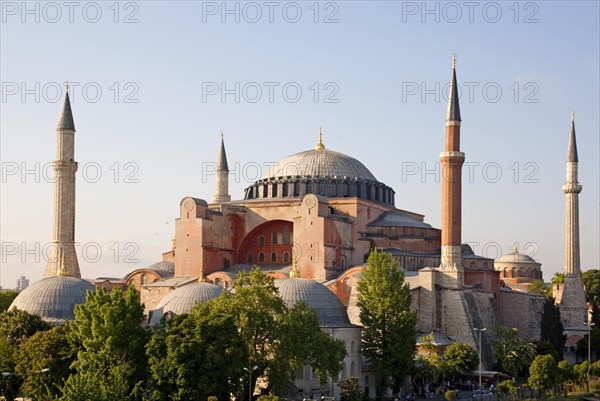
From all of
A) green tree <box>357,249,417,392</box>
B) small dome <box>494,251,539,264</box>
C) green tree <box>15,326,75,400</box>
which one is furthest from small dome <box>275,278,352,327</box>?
small dome <box>494,251,539,264</box>

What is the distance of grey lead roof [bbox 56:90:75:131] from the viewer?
44.2m

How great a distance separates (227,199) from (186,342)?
27.7 metres

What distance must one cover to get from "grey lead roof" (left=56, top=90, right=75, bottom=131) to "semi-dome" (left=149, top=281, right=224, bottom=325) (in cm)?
1371

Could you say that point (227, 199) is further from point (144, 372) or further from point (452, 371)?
point (144, 372)

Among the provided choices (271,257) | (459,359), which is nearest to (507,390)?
(459,359)

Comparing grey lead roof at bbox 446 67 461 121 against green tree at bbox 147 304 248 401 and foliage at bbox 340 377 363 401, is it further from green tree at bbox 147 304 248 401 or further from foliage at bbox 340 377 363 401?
green tree at bbox 147 304 248 401

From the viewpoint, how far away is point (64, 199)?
4353 centimetres

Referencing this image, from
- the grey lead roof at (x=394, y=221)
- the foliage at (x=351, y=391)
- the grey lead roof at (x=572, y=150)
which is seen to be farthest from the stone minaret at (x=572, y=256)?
the foliage at (x=351, y=391)

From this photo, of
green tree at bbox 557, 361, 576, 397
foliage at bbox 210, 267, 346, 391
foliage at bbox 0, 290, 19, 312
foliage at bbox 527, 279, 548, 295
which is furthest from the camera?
foliage at bbox 527, 279, 548, 295

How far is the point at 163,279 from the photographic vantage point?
1853 inches

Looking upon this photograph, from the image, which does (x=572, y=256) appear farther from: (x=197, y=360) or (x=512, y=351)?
(x=197, y=360)

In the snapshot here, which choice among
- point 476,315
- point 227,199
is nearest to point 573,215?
point 476,315

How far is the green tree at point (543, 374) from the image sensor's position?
33219mm

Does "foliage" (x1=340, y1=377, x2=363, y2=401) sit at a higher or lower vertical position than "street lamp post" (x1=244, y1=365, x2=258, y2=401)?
lower
